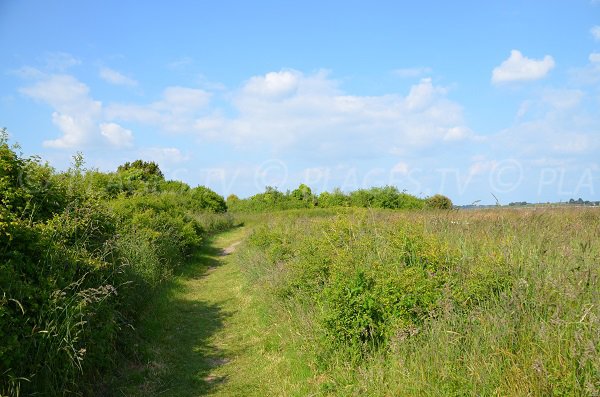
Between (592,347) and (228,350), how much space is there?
5.82 metres

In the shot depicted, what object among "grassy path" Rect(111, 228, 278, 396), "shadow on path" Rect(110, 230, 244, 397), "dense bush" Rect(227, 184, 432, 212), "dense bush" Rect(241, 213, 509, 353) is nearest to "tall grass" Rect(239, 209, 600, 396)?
"dense bush" Rect(241, 213, 509, 353)

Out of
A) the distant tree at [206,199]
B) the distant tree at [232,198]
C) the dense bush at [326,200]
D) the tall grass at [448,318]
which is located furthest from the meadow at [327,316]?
the distant tree at [232,198]

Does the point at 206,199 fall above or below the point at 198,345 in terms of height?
above

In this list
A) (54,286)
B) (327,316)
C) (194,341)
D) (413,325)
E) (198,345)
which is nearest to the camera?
(413,325)

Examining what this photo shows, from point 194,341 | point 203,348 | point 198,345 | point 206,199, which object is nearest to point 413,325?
point 203,348

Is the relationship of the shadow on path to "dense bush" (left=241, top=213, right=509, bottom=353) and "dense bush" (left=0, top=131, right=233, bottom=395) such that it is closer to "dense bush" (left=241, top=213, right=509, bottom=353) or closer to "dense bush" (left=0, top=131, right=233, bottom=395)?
"dense bush" (left=0, top=131, right=233, bottom=395)

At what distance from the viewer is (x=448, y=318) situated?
461cm

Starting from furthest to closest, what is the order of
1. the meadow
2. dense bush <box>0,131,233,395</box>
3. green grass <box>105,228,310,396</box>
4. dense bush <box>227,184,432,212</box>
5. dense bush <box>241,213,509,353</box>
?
dense bush <box>227,184,432,212</box> → green grass <box>105,228,310,396</box> → dense bush <box>241,213,509,353</box> → dense bush <box>0,131,233,395</box> → the meadow

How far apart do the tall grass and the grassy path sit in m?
0.70

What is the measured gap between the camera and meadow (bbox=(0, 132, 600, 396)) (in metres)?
3.96

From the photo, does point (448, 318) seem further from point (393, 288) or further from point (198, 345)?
point (198, 345)

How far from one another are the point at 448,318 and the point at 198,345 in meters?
4.91

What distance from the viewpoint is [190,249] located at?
18.2m

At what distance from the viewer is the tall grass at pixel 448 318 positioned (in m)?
3.67
